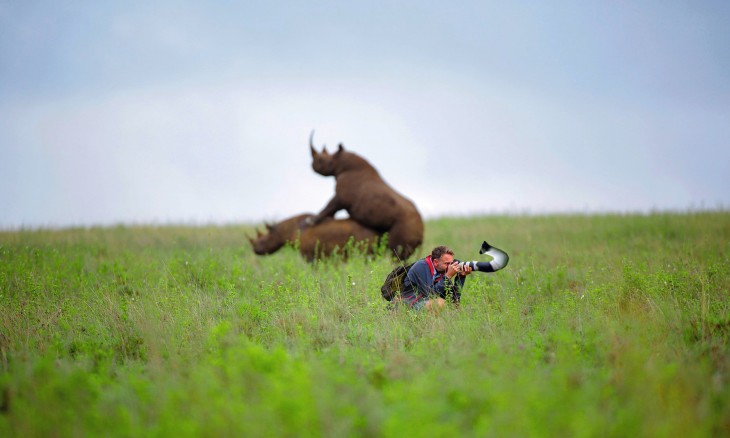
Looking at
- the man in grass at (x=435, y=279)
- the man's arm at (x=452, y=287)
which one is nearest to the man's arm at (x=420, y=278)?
the man in grass at (x=435, y=279)

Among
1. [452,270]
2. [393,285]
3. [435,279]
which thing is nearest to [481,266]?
[452,270]

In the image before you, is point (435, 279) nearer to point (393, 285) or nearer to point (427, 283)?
point (427, 283)

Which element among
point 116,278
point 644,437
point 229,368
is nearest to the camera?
point 644,437

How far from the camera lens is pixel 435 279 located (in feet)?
26.7

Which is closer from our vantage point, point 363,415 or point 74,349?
point 363,415

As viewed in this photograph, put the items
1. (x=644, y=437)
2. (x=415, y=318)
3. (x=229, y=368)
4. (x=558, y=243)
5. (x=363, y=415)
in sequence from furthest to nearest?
(x=558, y=243) < (x=415, y=318) < (x=229, y=368) < (x=363, y=415) < (x=644, y=437)

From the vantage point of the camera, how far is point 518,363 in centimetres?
539

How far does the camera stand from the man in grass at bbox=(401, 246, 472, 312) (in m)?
7.94

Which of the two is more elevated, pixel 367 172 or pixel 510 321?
pixel 367 172

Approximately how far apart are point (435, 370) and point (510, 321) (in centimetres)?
206

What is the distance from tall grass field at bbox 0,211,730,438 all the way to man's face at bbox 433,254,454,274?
1.61ft

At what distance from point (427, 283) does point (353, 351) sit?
211cm

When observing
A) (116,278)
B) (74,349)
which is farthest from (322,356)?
(116,278)

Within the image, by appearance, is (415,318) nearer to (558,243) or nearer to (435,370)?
(435,370)
